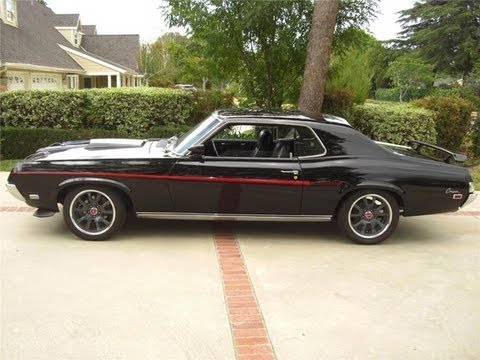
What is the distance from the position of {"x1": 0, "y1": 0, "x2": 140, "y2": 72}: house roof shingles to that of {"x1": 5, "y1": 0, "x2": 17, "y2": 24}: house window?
344mm

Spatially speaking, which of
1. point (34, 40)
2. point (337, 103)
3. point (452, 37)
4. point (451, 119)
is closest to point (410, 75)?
point (452, 37)

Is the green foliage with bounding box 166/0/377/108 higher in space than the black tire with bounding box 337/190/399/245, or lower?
higher

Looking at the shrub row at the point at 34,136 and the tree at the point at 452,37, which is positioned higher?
the tree at the point at 452,37

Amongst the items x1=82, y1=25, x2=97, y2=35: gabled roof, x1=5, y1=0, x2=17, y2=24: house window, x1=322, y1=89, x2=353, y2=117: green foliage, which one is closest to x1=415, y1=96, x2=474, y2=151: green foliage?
x1=322, y1=89, x2=353, y2=117: green foliage

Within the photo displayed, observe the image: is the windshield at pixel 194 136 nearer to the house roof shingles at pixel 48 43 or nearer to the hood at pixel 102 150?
the hood at pixel 102 150

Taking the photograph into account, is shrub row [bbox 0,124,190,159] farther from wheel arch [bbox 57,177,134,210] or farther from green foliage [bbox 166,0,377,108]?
wheel arch [bbox 57,177,134,210]

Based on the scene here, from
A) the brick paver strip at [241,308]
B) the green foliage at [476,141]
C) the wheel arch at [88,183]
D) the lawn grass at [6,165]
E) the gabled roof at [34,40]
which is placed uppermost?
the gabled roof at [34,40]

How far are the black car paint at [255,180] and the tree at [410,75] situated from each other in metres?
42.2

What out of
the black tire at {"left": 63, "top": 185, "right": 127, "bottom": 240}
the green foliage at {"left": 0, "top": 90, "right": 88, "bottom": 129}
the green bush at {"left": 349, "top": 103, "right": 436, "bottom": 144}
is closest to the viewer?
the black tire at {"left": 63, "top": 185, "right": 127, "bottom": 240}

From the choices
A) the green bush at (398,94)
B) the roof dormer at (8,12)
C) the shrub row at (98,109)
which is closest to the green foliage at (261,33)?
the shrub row at (98,109)

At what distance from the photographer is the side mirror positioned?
545cm

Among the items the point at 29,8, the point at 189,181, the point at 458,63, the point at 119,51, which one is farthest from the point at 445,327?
the point at 458,63

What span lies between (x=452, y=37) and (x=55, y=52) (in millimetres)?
37576

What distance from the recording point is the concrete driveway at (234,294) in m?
3.45
